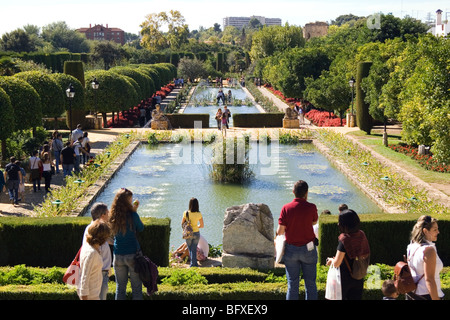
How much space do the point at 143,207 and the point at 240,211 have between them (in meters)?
4.57

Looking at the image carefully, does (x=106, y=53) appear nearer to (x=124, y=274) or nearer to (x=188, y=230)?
(x=188, y=230)

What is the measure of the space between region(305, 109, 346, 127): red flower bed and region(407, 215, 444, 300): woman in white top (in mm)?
21277

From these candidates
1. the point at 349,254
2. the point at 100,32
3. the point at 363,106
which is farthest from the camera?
the point at 100,32

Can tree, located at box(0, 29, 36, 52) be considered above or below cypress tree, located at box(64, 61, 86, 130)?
above

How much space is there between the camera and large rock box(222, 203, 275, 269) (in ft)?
26.3

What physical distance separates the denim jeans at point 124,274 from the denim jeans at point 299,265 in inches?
56.2

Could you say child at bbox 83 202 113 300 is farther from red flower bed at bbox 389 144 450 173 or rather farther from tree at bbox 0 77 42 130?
tree at bbox 0 77 42 130

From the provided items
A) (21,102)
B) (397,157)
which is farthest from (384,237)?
(21,102)

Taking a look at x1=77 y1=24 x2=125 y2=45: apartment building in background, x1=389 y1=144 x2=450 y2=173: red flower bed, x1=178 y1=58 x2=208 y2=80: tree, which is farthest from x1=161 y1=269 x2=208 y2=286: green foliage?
x1=77 y1=24 x2=125 y2=45: apartment building in background

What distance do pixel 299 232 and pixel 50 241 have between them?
4421 millimetres

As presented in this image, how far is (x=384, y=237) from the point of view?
841 centimetres

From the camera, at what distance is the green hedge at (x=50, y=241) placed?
8.18m
